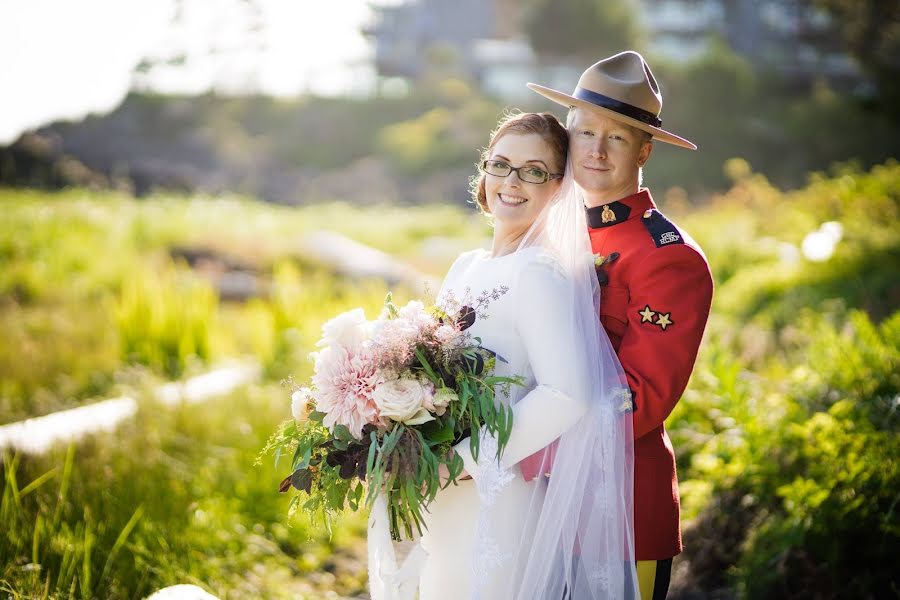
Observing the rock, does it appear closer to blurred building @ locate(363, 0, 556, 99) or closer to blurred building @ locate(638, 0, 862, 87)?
blurred building @ locate(638, 0, 862, 87)

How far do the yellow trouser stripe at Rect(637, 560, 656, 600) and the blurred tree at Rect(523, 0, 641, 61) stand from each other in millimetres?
37847

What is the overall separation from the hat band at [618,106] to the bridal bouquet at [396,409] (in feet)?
3.16

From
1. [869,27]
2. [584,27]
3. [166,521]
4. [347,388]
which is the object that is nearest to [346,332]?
[347,388]

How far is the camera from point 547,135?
262 cm

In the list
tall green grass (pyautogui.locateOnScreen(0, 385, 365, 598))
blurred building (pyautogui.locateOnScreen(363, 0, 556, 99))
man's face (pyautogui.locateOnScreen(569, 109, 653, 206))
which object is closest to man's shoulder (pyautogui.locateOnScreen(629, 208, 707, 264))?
man's face (pyautogui.locateOnScreen(569, 109, 653, 206))

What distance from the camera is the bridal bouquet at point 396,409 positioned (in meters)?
2.28

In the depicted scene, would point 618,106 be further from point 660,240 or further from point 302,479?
point 302,479

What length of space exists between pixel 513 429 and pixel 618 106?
1228 millimetres

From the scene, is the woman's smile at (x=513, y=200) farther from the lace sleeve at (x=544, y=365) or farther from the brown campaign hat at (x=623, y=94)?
the brown campaign hat at (x=623, y=94)

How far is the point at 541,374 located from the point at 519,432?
207 millimetres

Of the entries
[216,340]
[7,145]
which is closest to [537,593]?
[216,340]

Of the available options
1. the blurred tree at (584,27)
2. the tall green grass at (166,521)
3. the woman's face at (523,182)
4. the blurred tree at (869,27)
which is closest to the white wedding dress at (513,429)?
the woman's face at (523,182)

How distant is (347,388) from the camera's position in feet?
7.64

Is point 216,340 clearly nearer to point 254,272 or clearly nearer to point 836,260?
point 254,272
